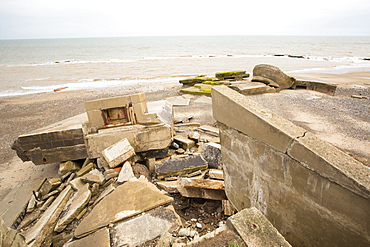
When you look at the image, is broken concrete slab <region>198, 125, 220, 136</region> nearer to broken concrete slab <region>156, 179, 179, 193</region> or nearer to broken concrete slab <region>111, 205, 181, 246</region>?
broken concrete slab <region>156, 179, 179, 193</region>

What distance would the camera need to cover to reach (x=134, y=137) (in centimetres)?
499

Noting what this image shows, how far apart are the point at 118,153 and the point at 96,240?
7.01ft

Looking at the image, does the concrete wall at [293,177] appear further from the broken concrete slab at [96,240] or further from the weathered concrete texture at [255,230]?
the broken concrete slab at [96,240]

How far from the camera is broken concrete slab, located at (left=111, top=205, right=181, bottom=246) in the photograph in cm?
264

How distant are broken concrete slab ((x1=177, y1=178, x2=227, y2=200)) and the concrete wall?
553 mm

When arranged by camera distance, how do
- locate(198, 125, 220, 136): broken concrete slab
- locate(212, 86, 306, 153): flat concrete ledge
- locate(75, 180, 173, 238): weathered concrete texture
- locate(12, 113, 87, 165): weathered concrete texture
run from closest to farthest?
locate(212, 86, 306, 153): flat concrete ledge, locate(75, 180, 173, 238): weathered concrete texture, locate(12, 113, 87, 165): weathered concrete texture, locate(198, 125, 220, 136): broken concrete slab

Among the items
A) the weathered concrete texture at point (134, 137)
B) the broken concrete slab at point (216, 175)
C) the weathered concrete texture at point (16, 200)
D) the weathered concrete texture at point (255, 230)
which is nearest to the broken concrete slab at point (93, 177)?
the weathered concrete texture at point (134, 137)

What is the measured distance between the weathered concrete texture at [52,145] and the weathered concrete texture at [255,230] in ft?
13.9

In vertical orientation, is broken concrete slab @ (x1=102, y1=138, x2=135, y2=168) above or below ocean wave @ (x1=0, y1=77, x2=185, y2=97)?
above

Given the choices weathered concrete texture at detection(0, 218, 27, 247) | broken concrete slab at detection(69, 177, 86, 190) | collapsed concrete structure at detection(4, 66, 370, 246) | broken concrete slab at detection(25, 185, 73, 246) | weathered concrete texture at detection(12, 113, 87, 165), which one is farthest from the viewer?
weathered concrete texture at detection(12, 113, 87, 165)

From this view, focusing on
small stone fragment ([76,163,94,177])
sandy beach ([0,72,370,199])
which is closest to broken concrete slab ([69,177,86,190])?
small stone fragment ([76,163,94,177])

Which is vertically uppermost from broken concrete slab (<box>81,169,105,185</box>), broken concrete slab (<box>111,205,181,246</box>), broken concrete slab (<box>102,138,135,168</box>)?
broken concrete slab (<box>102,138,135,168</box>)

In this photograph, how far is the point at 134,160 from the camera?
5008 millimetres

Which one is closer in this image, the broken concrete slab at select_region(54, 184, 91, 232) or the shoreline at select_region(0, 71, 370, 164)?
the broken concrete slab at select_region(54, 184, 91, 232)
